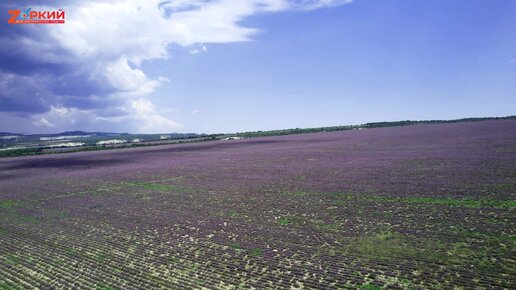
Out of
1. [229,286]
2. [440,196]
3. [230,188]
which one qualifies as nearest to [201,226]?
[229,286]

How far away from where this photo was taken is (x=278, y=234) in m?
24.3

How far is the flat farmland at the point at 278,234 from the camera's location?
1748 centimetres

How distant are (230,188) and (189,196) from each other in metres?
5.88

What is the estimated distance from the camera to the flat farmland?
17.5 metres

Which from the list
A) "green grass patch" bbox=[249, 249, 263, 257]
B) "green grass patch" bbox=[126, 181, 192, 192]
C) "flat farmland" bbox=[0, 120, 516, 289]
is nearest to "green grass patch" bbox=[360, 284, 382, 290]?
"flat farmland" bbox=[0, 120, 516, 289]

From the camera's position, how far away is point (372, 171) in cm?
4894

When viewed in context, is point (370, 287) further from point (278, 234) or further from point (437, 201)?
point (437, 201)

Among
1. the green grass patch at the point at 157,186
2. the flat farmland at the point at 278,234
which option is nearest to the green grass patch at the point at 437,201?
the flat farmland at the point at 278,234

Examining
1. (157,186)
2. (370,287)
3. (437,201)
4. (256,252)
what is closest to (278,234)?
(256,252)

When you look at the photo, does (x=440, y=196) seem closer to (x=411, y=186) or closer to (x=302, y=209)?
(x=411, y=186)

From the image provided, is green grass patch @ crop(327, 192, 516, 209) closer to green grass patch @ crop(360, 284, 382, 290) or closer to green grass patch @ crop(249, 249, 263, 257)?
green grass patch @ crop(249, 249, 263, 257)

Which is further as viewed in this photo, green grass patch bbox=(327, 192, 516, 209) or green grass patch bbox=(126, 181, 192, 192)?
green grass patch bbox=(126, 181, 192, 192)

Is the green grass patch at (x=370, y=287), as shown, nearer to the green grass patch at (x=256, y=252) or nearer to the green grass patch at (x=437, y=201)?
the green grass patch at (x=256, y=252)

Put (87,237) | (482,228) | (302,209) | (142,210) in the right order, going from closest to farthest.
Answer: (482,228), (87,237), (302,209), (142,210)
